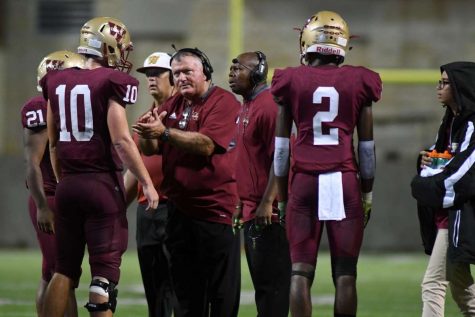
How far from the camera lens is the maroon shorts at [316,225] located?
5.88 metres

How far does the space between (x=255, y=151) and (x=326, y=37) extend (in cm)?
96

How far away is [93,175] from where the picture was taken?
6.16m

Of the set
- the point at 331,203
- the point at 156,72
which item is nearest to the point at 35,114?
the point at 156,72

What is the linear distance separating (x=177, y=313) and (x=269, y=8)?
11343 millimetres

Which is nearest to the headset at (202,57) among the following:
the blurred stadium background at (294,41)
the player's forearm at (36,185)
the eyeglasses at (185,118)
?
the eyeglasses at (185,118)

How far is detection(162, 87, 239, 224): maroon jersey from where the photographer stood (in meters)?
6.65

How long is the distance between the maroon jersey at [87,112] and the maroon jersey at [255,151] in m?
0.86

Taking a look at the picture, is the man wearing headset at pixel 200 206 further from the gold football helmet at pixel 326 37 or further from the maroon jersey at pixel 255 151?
the gold football helmet at pixel 326 37

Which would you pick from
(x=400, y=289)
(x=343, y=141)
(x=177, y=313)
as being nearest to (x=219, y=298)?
(x=177, y=313)

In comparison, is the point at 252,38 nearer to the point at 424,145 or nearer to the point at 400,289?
the point at 424,145

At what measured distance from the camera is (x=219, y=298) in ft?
21.8

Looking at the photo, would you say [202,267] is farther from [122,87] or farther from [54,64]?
[54,64]

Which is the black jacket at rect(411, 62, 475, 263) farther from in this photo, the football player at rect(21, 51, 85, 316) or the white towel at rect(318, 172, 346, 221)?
the football player at rect(21, 51, 85, 316)

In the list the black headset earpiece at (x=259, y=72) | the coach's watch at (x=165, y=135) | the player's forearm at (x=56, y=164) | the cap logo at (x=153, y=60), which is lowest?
the player's forearm at (x=56, y=164)
